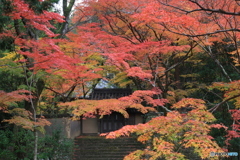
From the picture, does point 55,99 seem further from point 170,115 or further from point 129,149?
point 170,115

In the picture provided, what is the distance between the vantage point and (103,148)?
46.8 feet

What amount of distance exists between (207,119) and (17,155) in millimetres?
7587

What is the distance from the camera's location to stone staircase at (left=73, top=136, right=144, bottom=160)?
13297mm

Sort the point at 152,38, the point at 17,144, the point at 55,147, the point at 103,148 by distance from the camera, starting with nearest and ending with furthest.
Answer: the point at 17,144 < the point at 55,147 < the point at 152,38 < the point at 103,148

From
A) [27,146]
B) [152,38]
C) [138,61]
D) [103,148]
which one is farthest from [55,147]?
[152,38]

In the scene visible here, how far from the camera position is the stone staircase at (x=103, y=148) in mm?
13297

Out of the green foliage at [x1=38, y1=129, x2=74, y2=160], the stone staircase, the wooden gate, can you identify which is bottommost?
the stone staircase

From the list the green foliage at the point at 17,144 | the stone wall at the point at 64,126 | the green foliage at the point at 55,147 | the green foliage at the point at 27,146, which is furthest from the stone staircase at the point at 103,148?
the green foliage at the point at 17,144

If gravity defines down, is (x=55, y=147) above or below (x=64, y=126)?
below

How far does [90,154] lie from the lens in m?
13.6

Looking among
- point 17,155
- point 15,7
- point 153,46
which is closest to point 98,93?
point 153,46

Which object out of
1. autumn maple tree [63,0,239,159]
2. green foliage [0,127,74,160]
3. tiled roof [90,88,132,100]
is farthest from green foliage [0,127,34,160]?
tiled roof [90,88,132,100]

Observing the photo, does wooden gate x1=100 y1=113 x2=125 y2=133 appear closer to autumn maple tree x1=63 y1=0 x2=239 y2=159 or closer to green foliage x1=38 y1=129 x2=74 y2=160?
autumn maple tree x1=63 y1=0 x2=239 y2=159

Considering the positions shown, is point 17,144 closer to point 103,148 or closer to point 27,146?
point 27,146
